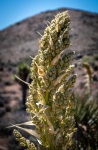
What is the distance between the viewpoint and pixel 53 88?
7.34ft

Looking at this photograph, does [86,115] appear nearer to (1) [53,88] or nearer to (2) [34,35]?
(1) [53,88]

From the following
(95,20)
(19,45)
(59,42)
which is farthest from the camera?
(95,20)

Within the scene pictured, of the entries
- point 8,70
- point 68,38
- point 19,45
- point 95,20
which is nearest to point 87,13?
point 95,20

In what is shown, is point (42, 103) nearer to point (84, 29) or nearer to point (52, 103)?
point (52, 103)

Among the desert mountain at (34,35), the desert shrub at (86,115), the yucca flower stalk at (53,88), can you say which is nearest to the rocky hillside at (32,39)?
the desert mountain at (34,35)

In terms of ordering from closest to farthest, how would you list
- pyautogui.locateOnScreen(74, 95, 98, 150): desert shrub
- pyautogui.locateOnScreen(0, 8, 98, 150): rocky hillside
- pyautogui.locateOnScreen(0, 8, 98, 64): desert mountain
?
pyautogui.locateOnScreen(74, 95, 98, 150): desert shrub < pyautogui.locateOnScreen(0, 8, 98, 150): rocky hillside < pyautogui.locateOnScreen(0, 8, 98, 64): desert mountain

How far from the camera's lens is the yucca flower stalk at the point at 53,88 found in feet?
7.21

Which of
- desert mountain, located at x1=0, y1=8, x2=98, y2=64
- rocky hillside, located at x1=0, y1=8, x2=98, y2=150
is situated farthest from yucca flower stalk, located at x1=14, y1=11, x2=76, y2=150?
desert mountain, located at x1=0, y1=8, x2=98, y2=64

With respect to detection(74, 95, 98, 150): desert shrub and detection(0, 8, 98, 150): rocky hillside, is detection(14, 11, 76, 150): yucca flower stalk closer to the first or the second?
detection(74, 95, 98, 150): desert shrub

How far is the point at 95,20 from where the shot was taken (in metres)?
85.2

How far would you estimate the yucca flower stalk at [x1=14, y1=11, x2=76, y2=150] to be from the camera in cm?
220

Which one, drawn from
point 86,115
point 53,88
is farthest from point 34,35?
point 53,88

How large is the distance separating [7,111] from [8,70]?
Answer: 2319cm

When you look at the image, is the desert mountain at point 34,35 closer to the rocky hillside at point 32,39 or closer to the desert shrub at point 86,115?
the rocky hillside at point 32,39
